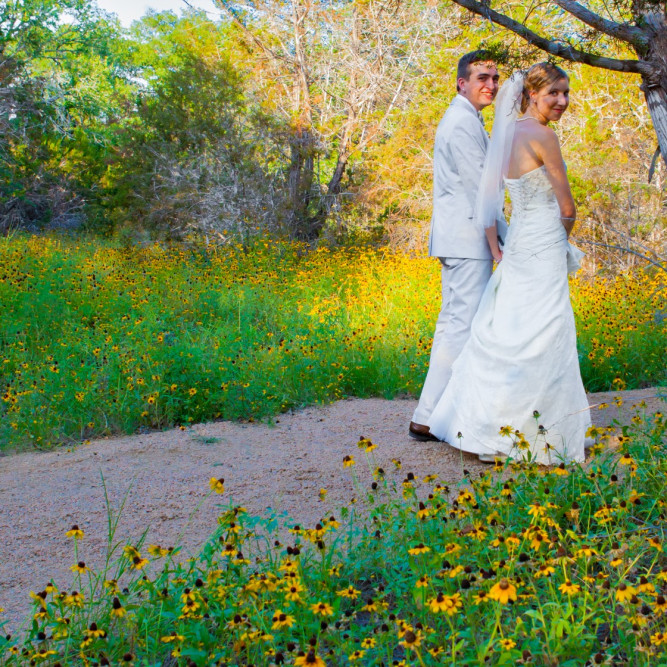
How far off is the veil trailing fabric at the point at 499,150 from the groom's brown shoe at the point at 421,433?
1206 millimetres

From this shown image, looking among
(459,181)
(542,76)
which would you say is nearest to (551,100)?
(542,76)

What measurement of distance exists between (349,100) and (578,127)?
4394mm

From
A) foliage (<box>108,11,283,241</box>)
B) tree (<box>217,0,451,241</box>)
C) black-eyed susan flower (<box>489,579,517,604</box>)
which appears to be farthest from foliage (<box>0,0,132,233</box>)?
black-eyed susan flower (<box>489,579,517,604</box>)

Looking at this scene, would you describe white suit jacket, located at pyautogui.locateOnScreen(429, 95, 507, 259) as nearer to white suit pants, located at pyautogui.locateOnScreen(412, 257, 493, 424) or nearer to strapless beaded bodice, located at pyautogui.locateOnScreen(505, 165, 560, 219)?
white suit pants, located at pyautogui.locateOnScreen(412, 257, 493, 424)

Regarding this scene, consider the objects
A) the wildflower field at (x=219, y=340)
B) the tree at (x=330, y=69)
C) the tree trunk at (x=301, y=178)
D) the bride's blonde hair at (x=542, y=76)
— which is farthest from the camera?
the tree at (x=330, y=69)

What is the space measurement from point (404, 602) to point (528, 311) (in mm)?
1998

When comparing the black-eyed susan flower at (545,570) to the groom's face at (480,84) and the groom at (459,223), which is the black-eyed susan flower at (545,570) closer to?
the groom at (459,223)

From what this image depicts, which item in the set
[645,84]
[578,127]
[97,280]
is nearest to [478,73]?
[645,84]

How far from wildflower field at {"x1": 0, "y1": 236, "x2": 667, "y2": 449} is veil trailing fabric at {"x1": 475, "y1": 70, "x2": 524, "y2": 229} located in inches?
46.2

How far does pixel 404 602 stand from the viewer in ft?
8.02

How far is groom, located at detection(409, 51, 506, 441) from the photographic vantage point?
13.8ft

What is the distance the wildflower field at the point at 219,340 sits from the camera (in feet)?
16.8

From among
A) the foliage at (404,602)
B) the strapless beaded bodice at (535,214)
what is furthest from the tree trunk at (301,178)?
the foliage at (404,602)

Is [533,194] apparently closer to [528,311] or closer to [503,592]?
[528,311]
